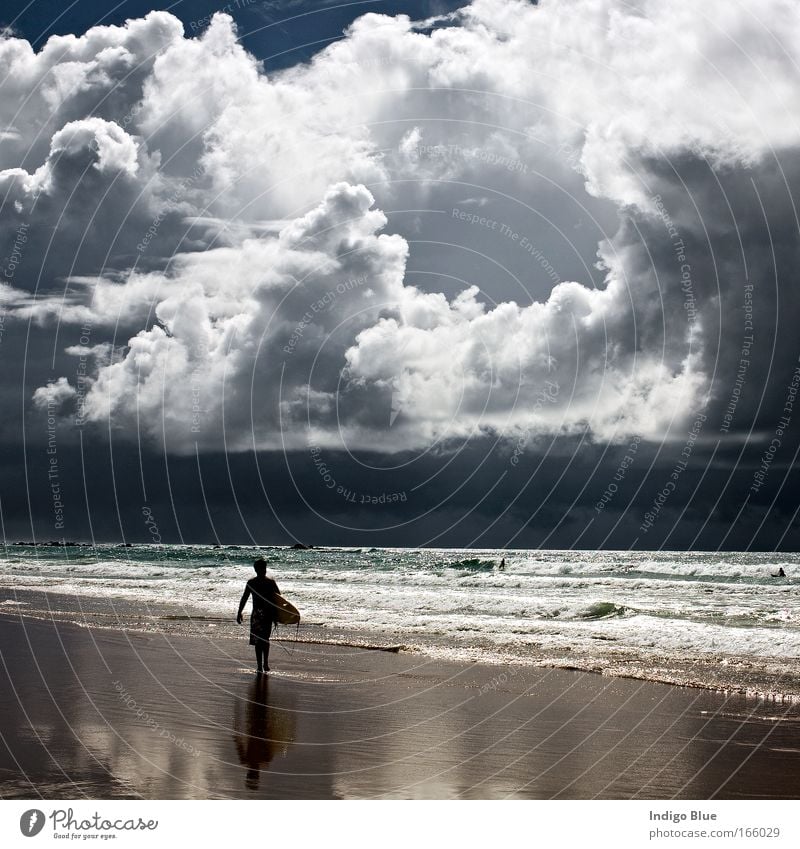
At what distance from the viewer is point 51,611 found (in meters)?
28.5

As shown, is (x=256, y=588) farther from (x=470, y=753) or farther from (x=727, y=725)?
(x=727, y=725)

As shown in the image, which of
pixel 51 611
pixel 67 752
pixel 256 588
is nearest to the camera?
pixel 67 752

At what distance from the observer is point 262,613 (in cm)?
1597

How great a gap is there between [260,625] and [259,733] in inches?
220

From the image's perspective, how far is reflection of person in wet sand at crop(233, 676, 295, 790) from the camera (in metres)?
8.92

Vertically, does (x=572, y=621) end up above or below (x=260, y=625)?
below

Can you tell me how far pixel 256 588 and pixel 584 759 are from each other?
8.16m
